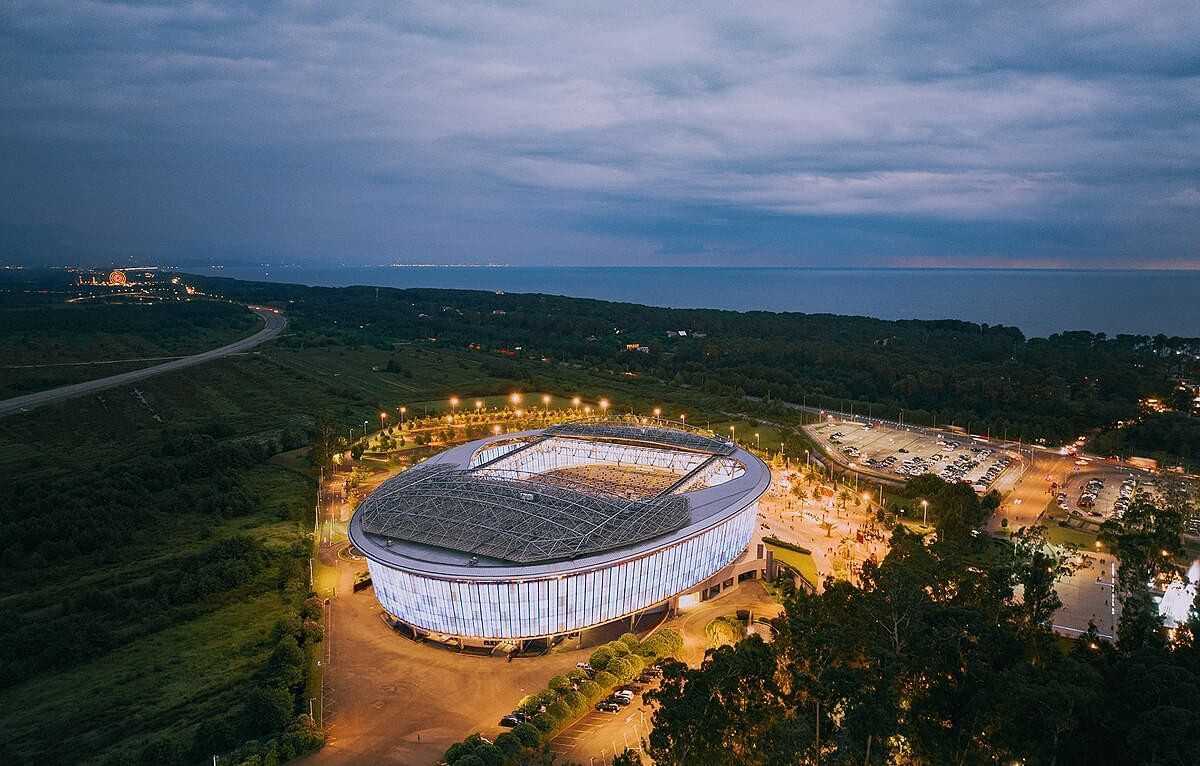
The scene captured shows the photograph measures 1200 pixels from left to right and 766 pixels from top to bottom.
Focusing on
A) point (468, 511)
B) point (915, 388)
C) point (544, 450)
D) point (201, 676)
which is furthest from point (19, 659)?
point (915, 388)

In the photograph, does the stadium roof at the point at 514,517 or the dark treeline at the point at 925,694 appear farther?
the stadium roof at the point at 514,517

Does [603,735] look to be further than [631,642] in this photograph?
No

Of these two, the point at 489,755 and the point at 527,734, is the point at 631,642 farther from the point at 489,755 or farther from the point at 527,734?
the point at 489,755

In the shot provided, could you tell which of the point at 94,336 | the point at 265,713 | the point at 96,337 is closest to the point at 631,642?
the point at 265,713

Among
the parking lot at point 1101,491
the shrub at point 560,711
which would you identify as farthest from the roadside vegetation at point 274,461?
the parking lot at point 1101,491

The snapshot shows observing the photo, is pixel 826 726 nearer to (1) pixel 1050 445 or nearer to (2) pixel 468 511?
(2) pixel 468 511

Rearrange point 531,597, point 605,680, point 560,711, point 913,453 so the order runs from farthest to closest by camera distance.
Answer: point 913,453, point 531,597, point 605,680, point 560,711

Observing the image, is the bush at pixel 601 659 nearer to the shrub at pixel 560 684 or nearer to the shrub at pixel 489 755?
the shrub at pixel 560 684
